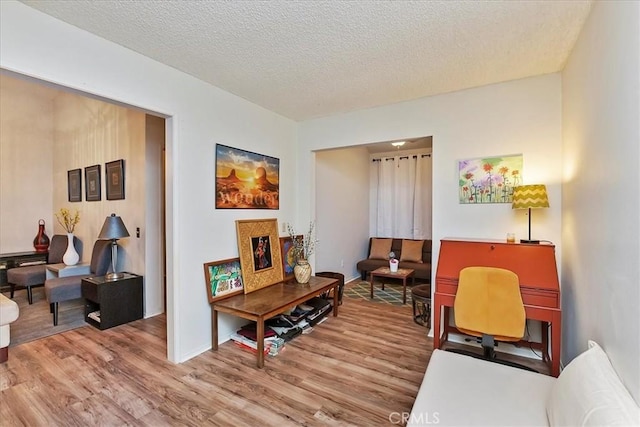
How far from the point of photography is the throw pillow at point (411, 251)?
550 centimetres

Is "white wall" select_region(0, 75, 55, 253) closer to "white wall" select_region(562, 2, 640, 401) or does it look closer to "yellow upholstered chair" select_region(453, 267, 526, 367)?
"yellow upholstered chair" select_region(453, 267, 526, 367)

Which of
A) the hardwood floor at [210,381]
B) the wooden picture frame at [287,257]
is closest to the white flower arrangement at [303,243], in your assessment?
the wooden picture frame at [287,257]

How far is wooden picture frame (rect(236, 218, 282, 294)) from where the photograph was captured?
10.4 ft

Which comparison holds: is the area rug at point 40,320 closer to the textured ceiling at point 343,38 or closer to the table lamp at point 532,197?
the textured ceiling at point 343,38

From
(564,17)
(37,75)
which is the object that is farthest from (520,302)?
(37,75)

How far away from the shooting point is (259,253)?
3363 mm

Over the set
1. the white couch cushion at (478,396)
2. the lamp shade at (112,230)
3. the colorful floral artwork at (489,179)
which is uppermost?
the colorful floral artwork at (489,179)

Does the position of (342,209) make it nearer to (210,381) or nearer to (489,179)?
(489,179)

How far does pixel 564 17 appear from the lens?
187 cm

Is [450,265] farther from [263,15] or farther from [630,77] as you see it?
[263,15]

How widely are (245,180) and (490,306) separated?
2628mm

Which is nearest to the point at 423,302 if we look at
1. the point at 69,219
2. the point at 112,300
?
the point at 112,300

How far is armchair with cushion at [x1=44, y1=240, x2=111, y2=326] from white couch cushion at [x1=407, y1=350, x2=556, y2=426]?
4064 mm

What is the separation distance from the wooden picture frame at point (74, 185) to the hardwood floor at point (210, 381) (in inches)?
104
